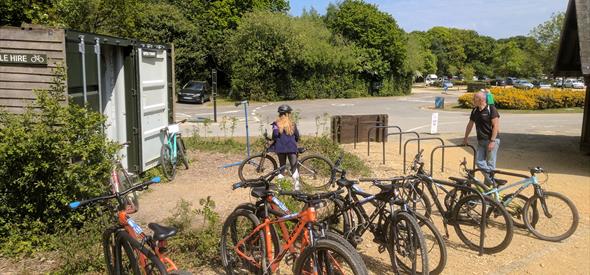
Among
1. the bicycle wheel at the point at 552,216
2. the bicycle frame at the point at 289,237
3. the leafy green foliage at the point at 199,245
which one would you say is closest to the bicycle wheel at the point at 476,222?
the bicycle wheel at the point at 552,216

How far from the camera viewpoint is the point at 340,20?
45969 millimetres

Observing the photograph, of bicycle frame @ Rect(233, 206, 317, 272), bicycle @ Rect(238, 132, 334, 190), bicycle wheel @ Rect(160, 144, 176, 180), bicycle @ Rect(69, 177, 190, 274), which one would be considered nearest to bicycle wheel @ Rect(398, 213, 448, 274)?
bicycle frame @ Rect(233, 206, 317, 272)

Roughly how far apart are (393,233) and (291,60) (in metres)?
31.1

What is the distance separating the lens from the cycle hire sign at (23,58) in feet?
19.5

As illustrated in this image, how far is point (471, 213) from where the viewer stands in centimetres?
Answer: 601

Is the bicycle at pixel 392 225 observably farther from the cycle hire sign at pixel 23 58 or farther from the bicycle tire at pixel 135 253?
the cycle hire sign at pixel 23 58

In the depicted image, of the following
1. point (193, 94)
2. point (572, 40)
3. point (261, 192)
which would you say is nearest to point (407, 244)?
point (261, 192)

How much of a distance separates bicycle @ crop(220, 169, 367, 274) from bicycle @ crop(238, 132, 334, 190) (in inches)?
160

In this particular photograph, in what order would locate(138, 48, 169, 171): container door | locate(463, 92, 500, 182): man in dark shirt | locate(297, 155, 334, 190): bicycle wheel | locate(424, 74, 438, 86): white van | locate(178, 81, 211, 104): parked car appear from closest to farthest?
locate(463, 92, 500, 182): man in dark shirt < locate(138, 48, 169, 171): container door < locate(297, 155, 334, 190): bicycle wheel < locate(178, 81, 211, 104): parked car < locate(424, 74, 438, 86): white van

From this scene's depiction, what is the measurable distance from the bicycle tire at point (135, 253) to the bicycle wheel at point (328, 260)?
97cm

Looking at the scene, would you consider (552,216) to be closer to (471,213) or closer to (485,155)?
(471,213)

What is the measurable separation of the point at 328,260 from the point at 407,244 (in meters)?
1.31

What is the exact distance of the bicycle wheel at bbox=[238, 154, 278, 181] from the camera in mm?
9391

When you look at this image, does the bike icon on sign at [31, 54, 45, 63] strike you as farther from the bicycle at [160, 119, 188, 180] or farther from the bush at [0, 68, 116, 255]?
the bicycle at [160, 119, 188, 180]
